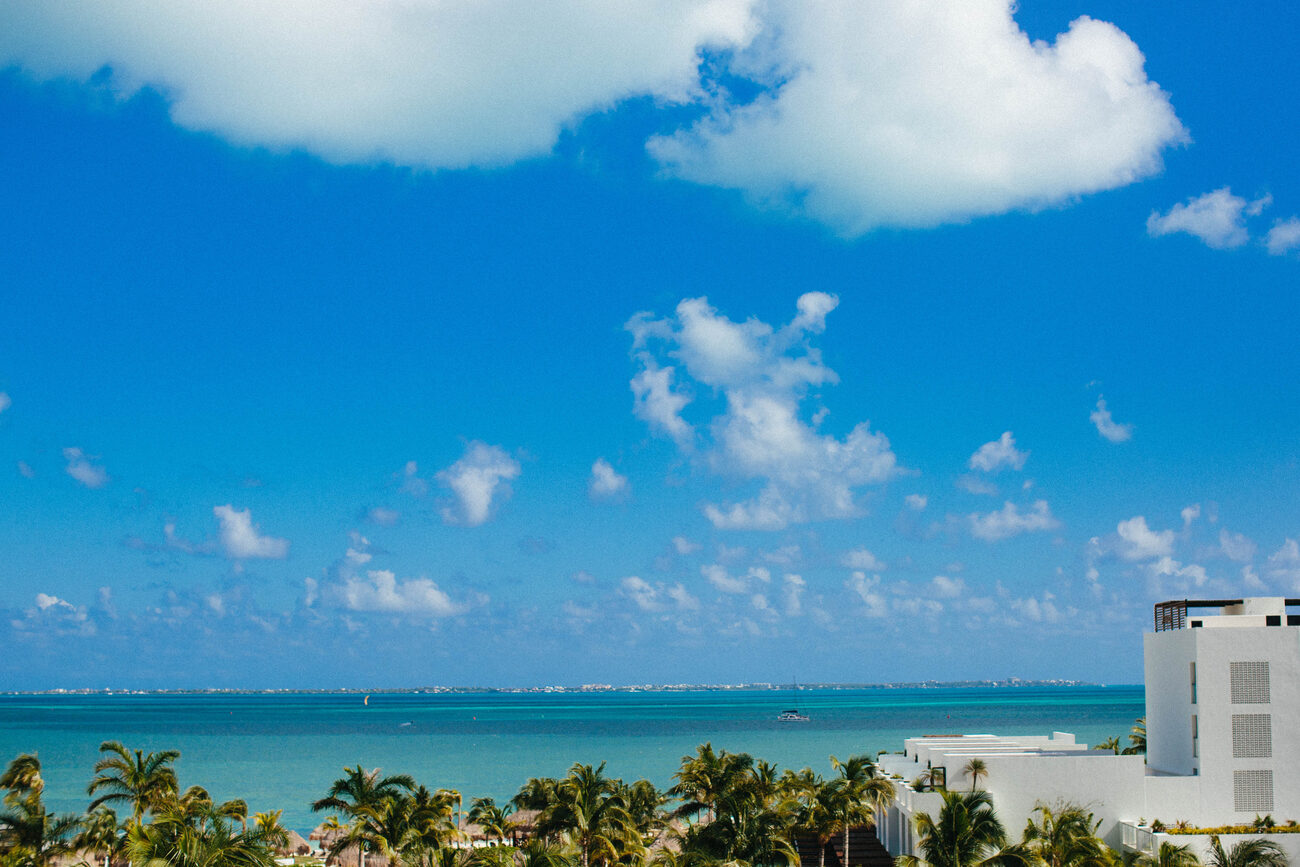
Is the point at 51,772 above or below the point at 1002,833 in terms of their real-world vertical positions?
below

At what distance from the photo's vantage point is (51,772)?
11375cm

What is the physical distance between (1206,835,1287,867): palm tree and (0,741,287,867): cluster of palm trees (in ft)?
108

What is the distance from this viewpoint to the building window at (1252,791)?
45.2m

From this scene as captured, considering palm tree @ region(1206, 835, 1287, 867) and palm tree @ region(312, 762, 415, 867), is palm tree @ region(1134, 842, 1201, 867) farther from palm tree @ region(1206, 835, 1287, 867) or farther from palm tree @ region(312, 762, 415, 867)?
palm tree @ region(312, 762, 415, 867)

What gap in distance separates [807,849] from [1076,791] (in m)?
16.1

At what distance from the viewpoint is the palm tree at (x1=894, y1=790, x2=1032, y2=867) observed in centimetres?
3769

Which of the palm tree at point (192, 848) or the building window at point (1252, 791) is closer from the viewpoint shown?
the palm tree at point (192, 848)

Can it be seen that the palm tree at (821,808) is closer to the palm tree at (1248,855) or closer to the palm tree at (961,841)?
the palm tree at (961,841)

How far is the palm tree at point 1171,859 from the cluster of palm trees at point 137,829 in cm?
2982

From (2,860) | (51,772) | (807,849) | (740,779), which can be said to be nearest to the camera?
(2,860)

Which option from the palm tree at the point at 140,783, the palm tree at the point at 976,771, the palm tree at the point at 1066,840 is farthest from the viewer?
the palm tree at the point at 140,783

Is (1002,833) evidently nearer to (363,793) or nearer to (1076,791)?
(1076,791)

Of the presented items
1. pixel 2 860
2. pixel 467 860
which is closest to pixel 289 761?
pixel 2 860

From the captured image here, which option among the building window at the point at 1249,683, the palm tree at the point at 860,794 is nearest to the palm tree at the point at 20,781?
the palm tree at the point at 860,794
